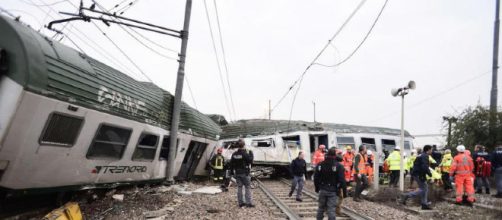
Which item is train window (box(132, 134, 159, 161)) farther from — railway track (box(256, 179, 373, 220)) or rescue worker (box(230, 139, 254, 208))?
railway track (box(256, 179, 373, 220))

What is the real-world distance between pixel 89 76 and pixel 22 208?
2.93 meters

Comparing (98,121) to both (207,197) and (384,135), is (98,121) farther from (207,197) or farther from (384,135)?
(384,135)

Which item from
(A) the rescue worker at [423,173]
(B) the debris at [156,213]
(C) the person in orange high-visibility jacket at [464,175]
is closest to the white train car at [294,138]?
(A) the rescue worker at [423,173]

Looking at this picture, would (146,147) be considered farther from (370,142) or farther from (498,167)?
(370,142)

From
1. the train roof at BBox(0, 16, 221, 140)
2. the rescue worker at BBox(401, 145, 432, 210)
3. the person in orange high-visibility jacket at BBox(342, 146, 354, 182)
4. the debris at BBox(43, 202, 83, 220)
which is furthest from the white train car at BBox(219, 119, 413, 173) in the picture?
the debris at BBox(43, 202, 83, 220)

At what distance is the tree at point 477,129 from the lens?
50.3 feet

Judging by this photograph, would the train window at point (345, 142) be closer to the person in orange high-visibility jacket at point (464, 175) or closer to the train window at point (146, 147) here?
the person in orange high-visibility jacket at point (464, 175)

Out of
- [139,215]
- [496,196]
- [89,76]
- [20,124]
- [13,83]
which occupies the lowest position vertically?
[139,215]

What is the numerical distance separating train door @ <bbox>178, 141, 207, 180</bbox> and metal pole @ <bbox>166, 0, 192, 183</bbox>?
169cm

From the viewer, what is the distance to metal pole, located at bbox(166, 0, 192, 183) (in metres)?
11.9

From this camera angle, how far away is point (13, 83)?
597 cm

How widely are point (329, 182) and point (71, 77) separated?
16.8ft

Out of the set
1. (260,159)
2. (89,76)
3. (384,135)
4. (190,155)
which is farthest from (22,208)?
(384,135)

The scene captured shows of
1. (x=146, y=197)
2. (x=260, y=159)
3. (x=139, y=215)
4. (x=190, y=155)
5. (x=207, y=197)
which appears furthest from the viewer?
(x=260, y=159)
